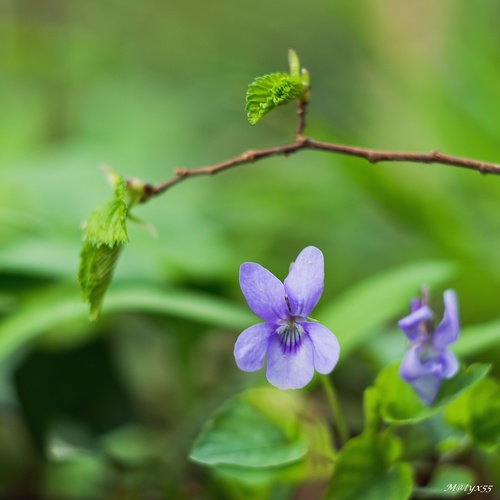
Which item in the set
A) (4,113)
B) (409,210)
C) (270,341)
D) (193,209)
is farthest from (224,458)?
(4,113)

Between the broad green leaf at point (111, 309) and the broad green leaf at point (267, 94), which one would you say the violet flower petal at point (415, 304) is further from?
the broad green leaf at point (111, 309)

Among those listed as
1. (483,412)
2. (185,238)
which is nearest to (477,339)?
(483,412)

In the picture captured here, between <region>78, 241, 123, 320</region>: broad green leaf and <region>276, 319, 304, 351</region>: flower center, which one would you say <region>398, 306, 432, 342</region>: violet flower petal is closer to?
<region>276, 319, 304, 351</region>: flower center

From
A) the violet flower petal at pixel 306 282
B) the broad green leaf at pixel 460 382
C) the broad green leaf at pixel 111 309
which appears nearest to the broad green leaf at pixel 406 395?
the broad green leaf at pixel 460 382

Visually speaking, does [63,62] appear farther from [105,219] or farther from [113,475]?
[105,219]

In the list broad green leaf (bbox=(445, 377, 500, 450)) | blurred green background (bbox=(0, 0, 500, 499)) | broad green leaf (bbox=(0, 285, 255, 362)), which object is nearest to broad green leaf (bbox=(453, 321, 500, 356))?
blurred green background (bbox=(0, 0, 500, 499))

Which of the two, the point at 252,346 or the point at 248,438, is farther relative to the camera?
the point at 248,438

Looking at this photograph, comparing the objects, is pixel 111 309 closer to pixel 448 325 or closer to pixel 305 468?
pixel 305 468
